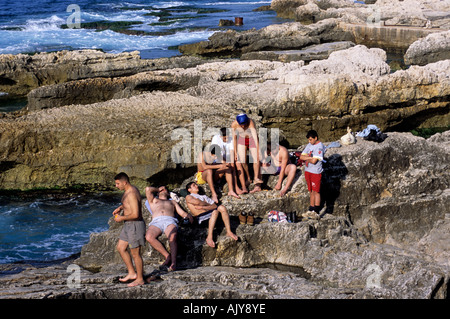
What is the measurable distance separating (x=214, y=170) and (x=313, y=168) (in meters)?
1.63

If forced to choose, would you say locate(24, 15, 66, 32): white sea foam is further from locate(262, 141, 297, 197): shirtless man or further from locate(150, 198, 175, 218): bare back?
locate(150, 198, 175, 218): bare back

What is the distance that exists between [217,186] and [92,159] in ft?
15.4

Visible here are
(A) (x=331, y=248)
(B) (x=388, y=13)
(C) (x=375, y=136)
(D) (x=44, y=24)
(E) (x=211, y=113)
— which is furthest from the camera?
(D) (x=44, y=24)

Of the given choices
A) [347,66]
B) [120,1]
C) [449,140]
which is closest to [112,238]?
[449,140]

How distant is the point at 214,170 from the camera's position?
899 centimetres

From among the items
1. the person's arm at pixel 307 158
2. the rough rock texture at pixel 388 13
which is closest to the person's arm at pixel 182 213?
the person's arm at pixel 307 158

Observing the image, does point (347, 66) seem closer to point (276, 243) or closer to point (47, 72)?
point (276, 243)

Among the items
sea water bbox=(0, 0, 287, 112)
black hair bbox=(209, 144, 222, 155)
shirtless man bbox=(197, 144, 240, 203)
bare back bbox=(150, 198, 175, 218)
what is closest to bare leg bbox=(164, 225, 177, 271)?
bare back bbox=(150, 198, 175, 218)

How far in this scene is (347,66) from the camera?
16.4 metres

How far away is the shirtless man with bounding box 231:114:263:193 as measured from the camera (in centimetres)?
911

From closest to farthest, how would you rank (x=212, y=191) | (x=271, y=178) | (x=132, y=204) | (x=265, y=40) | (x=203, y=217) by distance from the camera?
(x=132, y=204) < (x=203, y=217) < (x=212, y=191) < (x=271, y=178) < (x=265, y=40)

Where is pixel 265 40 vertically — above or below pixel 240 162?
above

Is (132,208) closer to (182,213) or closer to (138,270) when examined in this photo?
(138,270)

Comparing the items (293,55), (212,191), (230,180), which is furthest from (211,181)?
(293,55)
